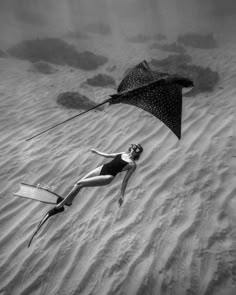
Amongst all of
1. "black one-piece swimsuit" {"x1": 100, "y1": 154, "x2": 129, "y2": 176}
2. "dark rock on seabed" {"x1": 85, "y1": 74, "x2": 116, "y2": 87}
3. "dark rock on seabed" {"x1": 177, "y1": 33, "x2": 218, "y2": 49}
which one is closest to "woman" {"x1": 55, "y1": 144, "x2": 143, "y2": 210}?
"black one-piece swimsuit" {"x1": 100, "y1": 154, "x2": 129, "y2": 176}

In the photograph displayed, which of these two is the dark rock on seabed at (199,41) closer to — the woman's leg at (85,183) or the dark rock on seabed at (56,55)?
the dark rock on seabed at (56,55)

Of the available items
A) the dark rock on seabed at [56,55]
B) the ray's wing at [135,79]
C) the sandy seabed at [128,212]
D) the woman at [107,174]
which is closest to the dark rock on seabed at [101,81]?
the dark rock on seabed at [56,55]

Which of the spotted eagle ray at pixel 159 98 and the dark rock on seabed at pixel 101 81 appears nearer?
the spotted eagle ray at pixel 159 98

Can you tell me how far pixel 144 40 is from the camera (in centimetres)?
1948

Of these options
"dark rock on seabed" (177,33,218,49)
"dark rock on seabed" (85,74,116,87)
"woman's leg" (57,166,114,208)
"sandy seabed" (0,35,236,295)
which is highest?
"dark rock on seabed" (177,33,218,49)

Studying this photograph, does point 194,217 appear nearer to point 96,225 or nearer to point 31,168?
point 96,225

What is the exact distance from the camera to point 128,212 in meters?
3.20

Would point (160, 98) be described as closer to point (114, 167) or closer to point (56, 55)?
point (114, 167)

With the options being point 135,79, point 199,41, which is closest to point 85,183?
point 135,79

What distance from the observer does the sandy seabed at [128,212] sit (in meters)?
2.42

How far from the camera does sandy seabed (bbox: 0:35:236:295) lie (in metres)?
2.42

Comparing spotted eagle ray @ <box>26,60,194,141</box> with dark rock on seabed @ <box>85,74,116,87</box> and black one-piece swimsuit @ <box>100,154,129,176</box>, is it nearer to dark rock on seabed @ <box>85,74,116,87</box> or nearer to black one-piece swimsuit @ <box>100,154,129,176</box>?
black one-piece swimsuit @ <box>100,154,129,176</box>

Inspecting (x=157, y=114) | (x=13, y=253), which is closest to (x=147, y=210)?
(x=157, y=114)

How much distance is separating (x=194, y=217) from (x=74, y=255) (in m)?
1.88
